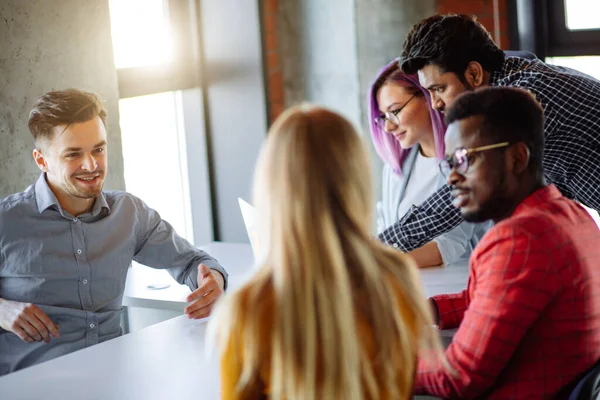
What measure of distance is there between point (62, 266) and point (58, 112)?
0.45 m

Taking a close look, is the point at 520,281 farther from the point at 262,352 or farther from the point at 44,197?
the point at 44,197

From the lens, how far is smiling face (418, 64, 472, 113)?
2475 mm

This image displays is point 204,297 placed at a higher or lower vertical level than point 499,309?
lower

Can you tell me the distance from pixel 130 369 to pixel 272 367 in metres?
0.79

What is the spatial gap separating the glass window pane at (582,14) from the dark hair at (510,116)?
2.45 metres

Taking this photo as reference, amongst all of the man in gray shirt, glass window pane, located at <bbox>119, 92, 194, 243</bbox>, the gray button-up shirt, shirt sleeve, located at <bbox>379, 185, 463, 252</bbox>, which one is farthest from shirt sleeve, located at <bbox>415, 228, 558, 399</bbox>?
glass window pane, located at <bbox>119, 92, 194, 243</bbox>

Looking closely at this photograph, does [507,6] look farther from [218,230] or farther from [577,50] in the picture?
[218,230]

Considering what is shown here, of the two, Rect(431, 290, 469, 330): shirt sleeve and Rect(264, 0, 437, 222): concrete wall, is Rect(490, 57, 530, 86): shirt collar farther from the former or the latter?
Rect(264, 0, 437, 222): concrete wall

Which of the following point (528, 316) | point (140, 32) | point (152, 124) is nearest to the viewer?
point (528, 316)

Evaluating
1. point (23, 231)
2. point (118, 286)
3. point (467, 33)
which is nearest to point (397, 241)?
point (467, 33)

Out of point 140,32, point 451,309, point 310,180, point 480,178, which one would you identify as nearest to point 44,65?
point 140,32

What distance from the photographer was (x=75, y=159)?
8.21 feet

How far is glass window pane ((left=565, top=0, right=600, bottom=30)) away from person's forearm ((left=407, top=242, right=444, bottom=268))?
169 centimetres

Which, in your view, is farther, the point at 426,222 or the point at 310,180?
the point at 426,222
